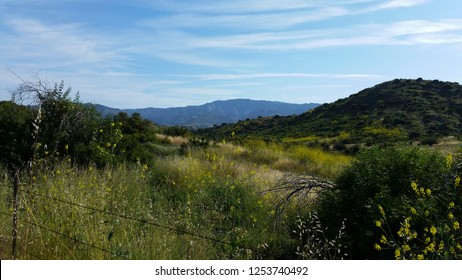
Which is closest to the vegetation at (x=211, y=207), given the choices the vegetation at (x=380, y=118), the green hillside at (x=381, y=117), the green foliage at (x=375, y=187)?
the green foliage at (x=375, y=187)

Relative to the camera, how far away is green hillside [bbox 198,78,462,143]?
142 feet

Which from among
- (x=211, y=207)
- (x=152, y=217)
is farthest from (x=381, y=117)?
(x=152, y=217)

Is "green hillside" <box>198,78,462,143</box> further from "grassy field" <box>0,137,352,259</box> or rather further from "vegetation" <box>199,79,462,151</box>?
"grassy field" <box>0,137,352,259</box>

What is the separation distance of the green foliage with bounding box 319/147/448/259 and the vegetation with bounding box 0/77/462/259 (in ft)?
0.06

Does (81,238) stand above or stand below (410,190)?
below

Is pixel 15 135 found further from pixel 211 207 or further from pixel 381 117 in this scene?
pixel 381 117

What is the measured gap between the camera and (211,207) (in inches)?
305

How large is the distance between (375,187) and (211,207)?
2843 mm

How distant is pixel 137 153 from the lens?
11031 millimetres

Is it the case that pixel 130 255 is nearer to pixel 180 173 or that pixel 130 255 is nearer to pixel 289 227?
pixel 289 227

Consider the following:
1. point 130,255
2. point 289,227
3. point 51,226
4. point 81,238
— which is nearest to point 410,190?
point 289,227

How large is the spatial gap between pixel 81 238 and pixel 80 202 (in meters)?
0.90

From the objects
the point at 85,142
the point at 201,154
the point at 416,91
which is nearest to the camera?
the point at 85,142

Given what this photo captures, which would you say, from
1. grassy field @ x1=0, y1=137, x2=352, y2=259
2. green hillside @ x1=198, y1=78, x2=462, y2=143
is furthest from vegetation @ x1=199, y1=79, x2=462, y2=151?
grassy field @ x1=0, y1=137, x2=352, y2=259
